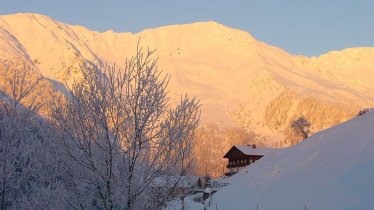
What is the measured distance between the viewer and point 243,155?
103 meters

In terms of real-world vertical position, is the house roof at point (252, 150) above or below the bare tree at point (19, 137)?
above

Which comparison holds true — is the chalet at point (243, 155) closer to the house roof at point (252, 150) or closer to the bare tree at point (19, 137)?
the house roof at point (252, 150)

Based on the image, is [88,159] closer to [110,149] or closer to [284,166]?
[110,149]

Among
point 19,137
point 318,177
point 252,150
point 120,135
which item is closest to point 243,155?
point 252,150

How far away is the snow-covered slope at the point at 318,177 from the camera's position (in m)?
40.5

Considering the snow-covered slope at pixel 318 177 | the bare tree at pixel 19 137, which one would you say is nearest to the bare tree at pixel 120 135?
the bare tree at pixel 19 137

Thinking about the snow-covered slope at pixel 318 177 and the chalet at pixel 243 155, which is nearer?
the snow-covered slope at pixel 318 177

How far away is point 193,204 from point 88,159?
160ft

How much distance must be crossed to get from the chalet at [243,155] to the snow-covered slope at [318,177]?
33.9m

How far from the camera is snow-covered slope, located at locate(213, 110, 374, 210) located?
4047 centimetres

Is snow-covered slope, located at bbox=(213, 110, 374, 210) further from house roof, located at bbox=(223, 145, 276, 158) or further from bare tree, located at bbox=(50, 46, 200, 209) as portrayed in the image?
house roof, located at bbox=(223, 145, 276, 158)

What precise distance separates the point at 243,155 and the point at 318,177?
54.7 meters

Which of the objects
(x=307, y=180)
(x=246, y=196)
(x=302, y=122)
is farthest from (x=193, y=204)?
(x=302, y=122)

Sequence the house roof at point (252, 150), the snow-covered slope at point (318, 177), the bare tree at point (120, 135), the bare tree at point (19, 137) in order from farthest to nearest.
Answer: the house roof at point (252, 150) < the snow-covered slope at point (318, 177) < the bare tree at point (19, 137) < the bare tree at point (120, 135)
